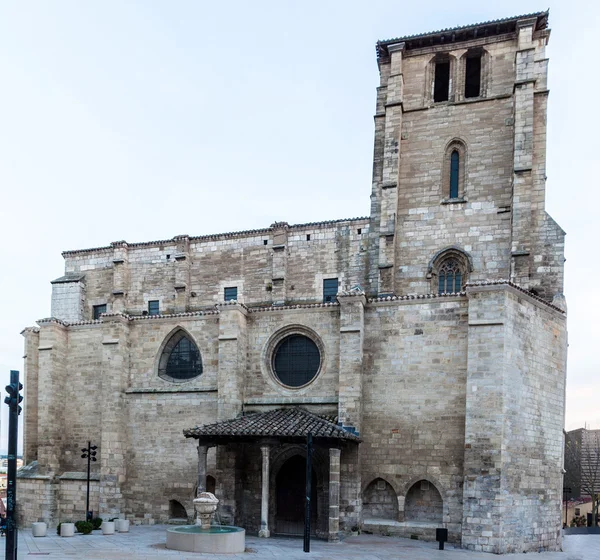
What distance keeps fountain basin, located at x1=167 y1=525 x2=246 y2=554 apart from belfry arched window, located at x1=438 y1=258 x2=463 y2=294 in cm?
1427

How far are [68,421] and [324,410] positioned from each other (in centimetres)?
1262

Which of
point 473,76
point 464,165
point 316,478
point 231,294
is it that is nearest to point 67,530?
point 316,478

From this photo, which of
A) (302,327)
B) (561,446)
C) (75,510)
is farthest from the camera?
(75,510)

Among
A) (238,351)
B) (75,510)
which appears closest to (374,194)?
(238,351)

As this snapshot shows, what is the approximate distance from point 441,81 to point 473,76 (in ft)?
5.16

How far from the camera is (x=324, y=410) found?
24422mm

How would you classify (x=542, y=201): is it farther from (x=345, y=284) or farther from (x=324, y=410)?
(x=324, y=410)

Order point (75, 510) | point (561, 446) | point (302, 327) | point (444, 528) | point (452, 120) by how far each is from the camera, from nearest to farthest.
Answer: point (444, 528)
point (561, 446)
point (302, 327)
point (75, 510)
point (452, 120)

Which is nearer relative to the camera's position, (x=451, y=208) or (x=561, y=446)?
(x=561, y=446)

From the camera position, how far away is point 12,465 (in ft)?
41.0

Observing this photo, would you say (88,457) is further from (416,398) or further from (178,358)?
(416,398)

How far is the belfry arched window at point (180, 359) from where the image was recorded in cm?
2736

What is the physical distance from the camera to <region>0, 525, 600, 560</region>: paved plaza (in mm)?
18422

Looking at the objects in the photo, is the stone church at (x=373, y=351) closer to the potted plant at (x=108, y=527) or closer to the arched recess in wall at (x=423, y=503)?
the arched recess in wall at (x=423, y=503)
